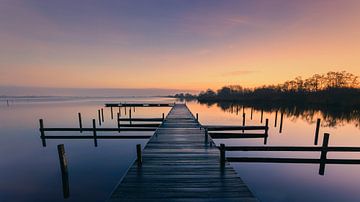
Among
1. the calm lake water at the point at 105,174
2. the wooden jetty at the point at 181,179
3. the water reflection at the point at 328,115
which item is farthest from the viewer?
the water reflection at the point at 328,115

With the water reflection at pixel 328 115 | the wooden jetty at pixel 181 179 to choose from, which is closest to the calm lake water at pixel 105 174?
the wooden jetty at pixel 181 179

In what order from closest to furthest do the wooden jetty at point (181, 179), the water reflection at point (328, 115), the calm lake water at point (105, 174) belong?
the wooden jetty at point (181, 179), the calm lake water at point (105, 174), the water reflection at point (328, 115)

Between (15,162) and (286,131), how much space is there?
33.0 meters

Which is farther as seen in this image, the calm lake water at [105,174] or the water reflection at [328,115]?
the water reflection at [328,115]

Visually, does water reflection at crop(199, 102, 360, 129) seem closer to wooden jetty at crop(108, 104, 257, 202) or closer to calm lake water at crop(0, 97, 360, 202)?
calm lake water at crop(0, 97, 360, 202)

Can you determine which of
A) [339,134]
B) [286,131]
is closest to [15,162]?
[286,131]

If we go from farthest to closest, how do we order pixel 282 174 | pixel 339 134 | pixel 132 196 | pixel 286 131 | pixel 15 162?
pixel 286 131, pixel 339 134, pixel 15 162, pixel 282 174, pixel 132 196

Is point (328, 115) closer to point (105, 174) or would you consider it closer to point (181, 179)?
point (105, 174)

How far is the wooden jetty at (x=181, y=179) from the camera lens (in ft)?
19.0

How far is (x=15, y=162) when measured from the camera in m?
16.4

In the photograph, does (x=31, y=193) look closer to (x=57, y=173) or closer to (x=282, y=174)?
(x=57, y=173)

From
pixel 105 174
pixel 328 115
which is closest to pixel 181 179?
pixel 105 174

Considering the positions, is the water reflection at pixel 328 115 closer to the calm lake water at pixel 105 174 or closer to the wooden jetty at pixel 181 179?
the calm lake water at pixel 105 174

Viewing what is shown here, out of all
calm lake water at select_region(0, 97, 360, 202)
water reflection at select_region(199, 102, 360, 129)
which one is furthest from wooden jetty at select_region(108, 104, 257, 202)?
water reflection at select_region(199, 102, 360, 129)
